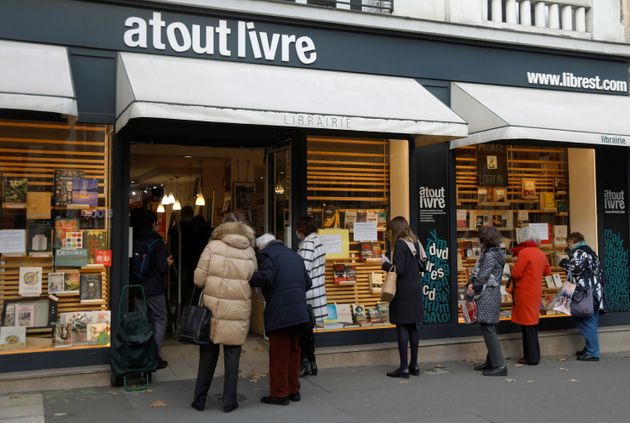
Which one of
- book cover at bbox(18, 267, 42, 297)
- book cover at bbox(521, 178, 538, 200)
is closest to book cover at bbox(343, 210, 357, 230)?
book cover at bbox(521, 178, 538, 200)

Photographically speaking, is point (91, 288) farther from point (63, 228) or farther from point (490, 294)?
point (490, 294)

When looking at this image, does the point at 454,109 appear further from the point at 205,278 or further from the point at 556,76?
the point at 205,278

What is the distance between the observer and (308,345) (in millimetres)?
7043

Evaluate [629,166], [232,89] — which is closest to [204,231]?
[232,89]

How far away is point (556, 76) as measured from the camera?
9102 mm

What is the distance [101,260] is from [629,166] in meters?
7.69

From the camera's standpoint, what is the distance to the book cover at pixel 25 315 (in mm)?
6707

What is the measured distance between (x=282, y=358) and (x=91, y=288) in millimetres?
2509

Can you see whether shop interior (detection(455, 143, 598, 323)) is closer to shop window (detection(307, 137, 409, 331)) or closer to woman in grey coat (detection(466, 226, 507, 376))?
shop window (detection(307, 137, 409, 331))

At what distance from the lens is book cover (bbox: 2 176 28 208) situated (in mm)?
6688

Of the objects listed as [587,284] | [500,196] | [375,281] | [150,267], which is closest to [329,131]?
[375,281]

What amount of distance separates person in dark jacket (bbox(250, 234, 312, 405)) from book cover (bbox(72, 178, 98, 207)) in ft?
7.20

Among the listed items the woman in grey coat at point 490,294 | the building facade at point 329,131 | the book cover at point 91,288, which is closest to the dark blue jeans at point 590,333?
the building facade at point 329,131

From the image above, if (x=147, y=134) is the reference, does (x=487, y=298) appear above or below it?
below
